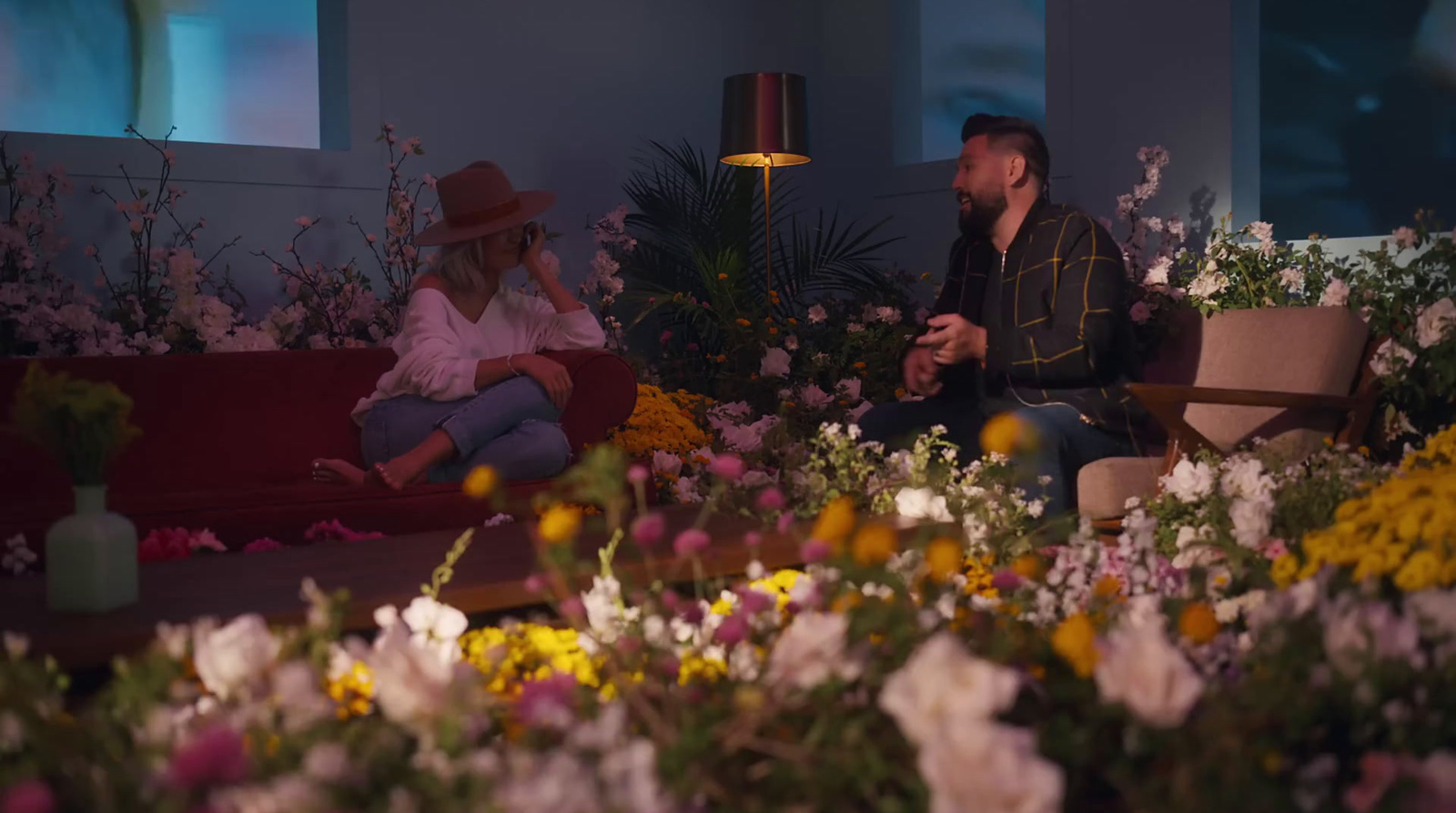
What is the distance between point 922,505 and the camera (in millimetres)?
2646

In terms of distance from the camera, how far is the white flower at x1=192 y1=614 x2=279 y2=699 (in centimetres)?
118

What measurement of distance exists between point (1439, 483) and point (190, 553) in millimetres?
2330

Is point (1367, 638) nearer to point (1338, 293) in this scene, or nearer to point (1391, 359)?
point (1391, 359)

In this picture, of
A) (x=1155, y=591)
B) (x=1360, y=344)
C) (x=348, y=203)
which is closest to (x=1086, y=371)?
(x=1360, y=344)

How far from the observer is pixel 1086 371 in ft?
11.8

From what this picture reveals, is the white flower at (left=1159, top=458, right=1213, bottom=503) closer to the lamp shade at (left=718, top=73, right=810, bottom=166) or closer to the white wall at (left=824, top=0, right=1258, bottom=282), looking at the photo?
the white wall at (left=824, top=0, right=1258, bottom=282)

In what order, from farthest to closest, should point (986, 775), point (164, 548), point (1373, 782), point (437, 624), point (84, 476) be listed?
point (164, 548), point (84, 476), point (437, 624), point (1373, 782), point (986, 775)

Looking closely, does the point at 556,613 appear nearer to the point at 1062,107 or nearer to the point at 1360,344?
the point at 1360,344

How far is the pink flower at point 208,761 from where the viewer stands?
0.90m

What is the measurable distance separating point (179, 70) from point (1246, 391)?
5.14 m

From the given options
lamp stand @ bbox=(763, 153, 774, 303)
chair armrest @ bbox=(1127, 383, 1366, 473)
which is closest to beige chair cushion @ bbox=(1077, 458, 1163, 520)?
chair armrest @ bbox=(1127, 383, 1366, 473)

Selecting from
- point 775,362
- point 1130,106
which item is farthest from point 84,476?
point 1130,106

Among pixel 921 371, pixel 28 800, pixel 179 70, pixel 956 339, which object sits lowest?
pixel 28 800

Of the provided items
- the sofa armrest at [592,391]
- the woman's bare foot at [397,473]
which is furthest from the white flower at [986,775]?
the sofa armrest at [592,391]
